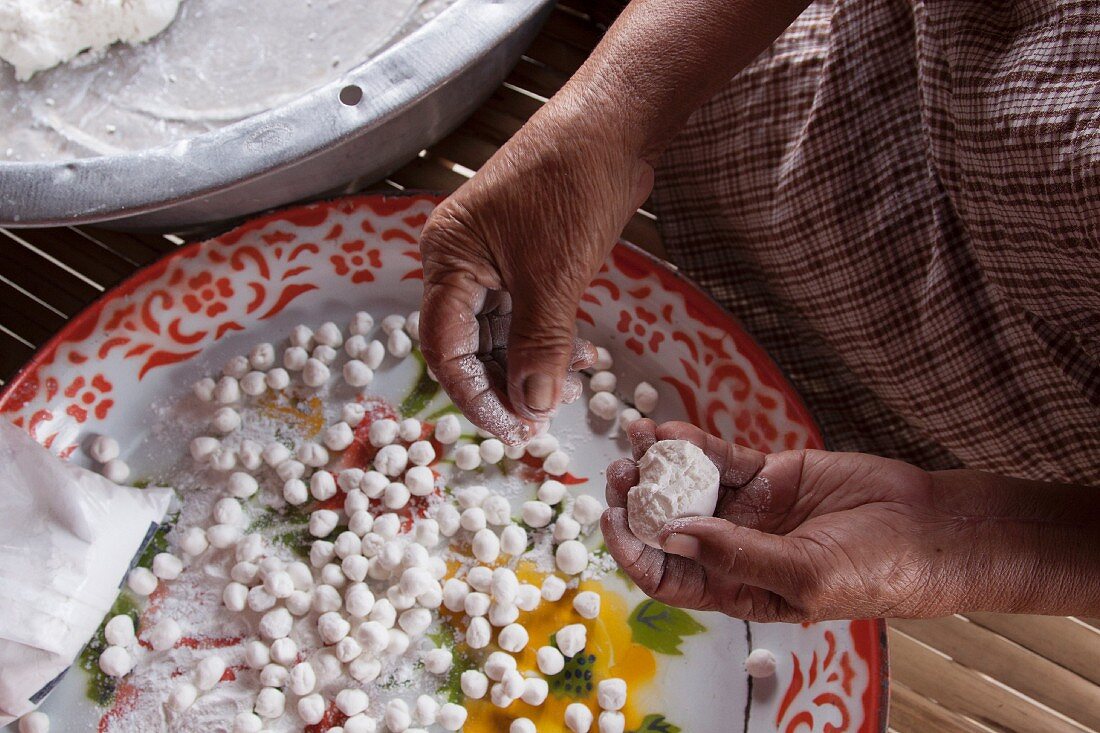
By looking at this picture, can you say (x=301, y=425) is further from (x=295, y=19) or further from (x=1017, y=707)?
(x=1017, y=707)

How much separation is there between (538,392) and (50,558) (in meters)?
0.62

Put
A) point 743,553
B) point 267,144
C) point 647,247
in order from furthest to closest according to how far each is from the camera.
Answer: point 647,247 < point 267,144 < point 743,553

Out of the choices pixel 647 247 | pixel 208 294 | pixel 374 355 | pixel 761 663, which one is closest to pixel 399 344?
pixel 374 355

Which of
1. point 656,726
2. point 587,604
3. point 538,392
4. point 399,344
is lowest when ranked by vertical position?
point 656,726

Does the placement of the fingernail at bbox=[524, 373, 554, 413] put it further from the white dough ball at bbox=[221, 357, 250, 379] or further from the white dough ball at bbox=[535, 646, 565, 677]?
the white dough ball at bbox=[221, 357, 250, 379]

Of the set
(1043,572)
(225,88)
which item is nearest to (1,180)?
(225,88)

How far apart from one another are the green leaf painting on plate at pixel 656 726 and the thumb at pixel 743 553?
32 centimetres

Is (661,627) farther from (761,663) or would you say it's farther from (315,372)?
(315,372)

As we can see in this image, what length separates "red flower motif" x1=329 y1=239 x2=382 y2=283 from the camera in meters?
1.15

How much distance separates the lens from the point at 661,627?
104 centimetres

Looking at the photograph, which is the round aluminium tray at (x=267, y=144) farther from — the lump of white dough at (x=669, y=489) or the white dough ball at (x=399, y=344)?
the lump of white dough at (x=669, y=489)

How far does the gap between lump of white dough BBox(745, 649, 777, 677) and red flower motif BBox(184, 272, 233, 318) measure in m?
0.79

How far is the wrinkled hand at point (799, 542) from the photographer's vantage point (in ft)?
2.37

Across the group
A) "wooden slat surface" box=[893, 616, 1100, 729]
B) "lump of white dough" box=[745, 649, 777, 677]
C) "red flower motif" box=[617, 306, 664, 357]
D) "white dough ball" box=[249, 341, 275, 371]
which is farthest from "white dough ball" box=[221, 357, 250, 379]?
"wooden slat surface" box=[893, 616, 1100, 729]
